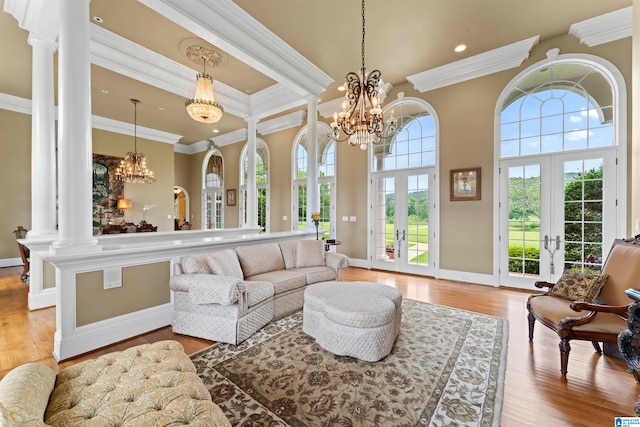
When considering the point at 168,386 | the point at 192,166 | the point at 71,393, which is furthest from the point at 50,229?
the point at 192,166

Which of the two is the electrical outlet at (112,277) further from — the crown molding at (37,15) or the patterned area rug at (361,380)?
the crown molding at (37,15)

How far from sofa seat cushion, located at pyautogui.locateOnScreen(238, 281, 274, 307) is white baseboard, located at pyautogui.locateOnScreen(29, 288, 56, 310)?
10.8 feet

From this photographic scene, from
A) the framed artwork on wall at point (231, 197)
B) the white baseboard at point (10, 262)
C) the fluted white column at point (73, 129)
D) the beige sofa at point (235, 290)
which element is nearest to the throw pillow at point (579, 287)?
the beige sofa at point (235, 290)

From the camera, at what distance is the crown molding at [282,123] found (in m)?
7.55

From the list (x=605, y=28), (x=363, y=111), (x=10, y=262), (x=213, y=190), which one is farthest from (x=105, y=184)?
(x=605, y=28)

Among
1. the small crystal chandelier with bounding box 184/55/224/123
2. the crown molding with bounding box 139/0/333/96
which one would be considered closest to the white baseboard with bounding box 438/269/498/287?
the crown molding with bounding box 139/0/333/96

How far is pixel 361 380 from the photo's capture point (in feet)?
6.94

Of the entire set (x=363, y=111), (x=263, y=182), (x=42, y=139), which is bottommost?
(x=263, y=182)

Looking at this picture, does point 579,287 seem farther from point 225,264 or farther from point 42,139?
point 42,139

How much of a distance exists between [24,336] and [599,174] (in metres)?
7.91

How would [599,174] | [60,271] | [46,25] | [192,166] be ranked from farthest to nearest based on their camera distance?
[192,166]
[599,174]
[46,25]
[60,271]

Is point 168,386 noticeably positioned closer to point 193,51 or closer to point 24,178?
point 193,51

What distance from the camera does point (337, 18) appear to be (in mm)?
3826

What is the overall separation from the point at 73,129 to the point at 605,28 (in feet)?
22.9
